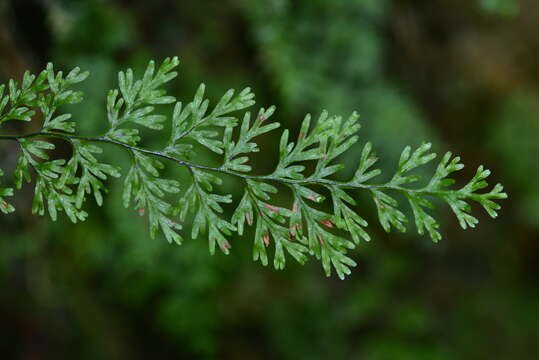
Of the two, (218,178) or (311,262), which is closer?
(218,178)

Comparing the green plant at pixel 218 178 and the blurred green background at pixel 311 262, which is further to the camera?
the blurred green background at pixel 311 262

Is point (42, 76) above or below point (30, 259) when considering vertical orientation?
above

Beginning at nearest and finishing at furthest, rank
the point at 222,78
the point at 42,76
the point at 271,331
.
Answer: the point at 42,76 → the point at 222,78 → the point at 271,331

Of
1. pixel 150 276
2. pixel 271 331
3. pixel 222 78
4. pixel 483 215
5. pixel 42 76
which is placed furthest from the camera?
pixel 483 215

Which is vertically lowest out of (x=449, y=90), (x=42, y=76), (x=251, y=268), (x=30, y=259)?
(x=30, y=259)

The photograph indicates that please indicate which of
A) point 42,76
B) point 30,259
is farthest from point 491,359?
point 42,76

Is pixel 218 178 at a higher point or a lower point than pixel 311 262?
lower

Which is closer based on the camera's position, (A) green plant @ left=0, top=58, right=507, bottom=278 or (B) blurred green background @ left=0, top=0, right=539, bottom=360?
(A) green plant @ left=0, top=58, right=507, bottom=278

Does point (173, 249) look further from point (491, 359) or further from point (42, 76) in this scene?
point (491, 359)
